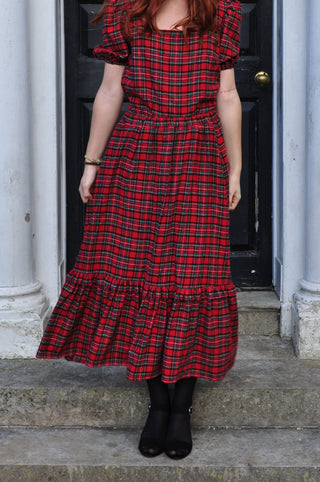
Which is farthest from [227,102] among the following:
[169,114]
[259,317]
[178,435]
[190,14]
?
[259,317]

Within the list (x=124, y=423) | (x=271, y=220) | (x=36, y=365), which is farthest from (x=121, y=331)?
(x=271, y=220)

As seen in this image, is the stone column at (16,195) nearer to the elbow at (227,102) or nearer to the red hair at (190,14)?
the red hair at (190,14)

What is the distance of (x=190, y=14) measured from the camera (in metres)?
2.31

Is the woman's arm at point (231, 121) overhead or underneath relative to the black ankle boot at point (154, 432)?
overhead

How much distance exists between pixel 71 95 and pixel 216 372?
1818 mm

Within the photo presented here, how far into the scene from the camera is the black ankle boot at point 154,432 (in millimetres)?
2332

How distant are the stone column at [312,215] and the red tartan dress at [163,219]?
0.74m

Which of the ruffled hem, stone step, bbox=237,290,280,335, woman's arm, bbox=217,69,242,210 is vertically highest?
woman's arm, bbox=217,69,242,210

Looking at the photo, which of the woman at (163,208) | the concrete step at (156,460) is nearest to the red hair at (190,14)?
the woman at (163,208)

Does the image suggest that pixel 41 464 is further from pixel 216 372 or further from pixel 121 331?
pixel 216 372

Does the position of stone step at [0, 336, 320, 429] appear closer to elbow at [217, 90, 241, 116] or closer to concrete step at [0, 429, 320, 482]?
concrete step at [0, 429, 320, 482]

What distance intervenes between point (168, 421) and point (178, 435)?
11 centimetres

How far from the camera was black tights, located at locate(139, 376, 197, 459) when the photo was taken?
2330 mm

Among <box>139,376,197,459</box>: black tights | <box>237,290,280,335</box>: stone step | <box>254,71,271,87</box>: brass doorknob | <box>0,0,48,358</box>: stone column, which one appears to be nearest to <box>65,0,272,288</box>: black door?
<box>254,71,271,87</box>: brass doorknob
